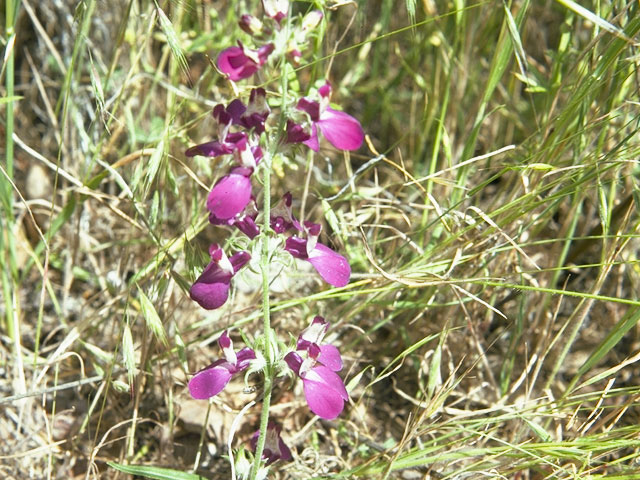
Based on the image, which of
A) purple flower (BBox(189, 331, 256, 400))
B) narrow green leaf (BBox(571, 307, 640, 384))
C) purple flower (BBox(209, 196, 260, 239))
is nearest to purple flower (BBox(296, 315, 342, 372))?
purple flower (BBox(189, 331, 256, 400))

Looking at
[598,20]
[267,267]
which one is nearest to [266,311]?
[267,267]

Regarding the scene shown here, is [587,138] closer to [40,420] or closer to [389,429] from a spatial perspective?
[389,429]

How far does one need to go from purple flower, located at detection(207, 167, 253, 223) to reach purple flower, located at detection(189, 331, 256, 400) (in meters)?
0.28

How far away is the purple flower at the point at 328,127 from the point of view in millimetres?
1383

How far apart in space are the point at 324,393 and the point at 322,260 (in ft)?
0.88

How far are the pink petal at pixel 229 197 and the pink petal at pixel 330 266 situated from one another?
20 cm

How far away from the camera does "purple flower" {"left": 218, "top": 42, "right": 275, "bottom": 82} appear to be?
1.34m

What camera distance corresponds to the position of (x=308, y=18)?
4.50 ft

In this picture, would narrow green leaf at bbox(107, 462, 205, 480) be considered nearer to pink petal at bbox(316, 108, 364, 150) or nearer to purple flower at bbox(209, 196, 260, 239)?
purple flower at bbox(209, 196, 260, 239)

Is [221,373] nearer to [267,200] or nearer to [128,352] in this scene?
[128,352]

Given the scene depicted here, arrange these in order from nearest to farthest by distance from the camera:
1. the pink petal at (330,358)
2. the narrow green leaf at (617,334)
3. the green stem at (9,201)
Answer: the pink petal at (330,358) < the narrow green leaf at (617,334) < the green stem at (9,201)

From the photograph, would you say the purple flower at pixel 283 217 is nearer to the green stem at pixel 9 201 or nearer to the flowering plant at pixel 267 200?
the flowering plant at pixel 267 200

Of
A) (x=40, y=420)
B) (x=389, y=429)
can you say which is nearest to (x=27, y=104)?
(x=40, y=420)

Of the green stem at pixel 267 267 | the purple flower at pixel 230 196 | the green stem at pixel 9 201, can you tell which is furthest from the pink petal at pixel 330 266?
the green stem at pixel 9 201
